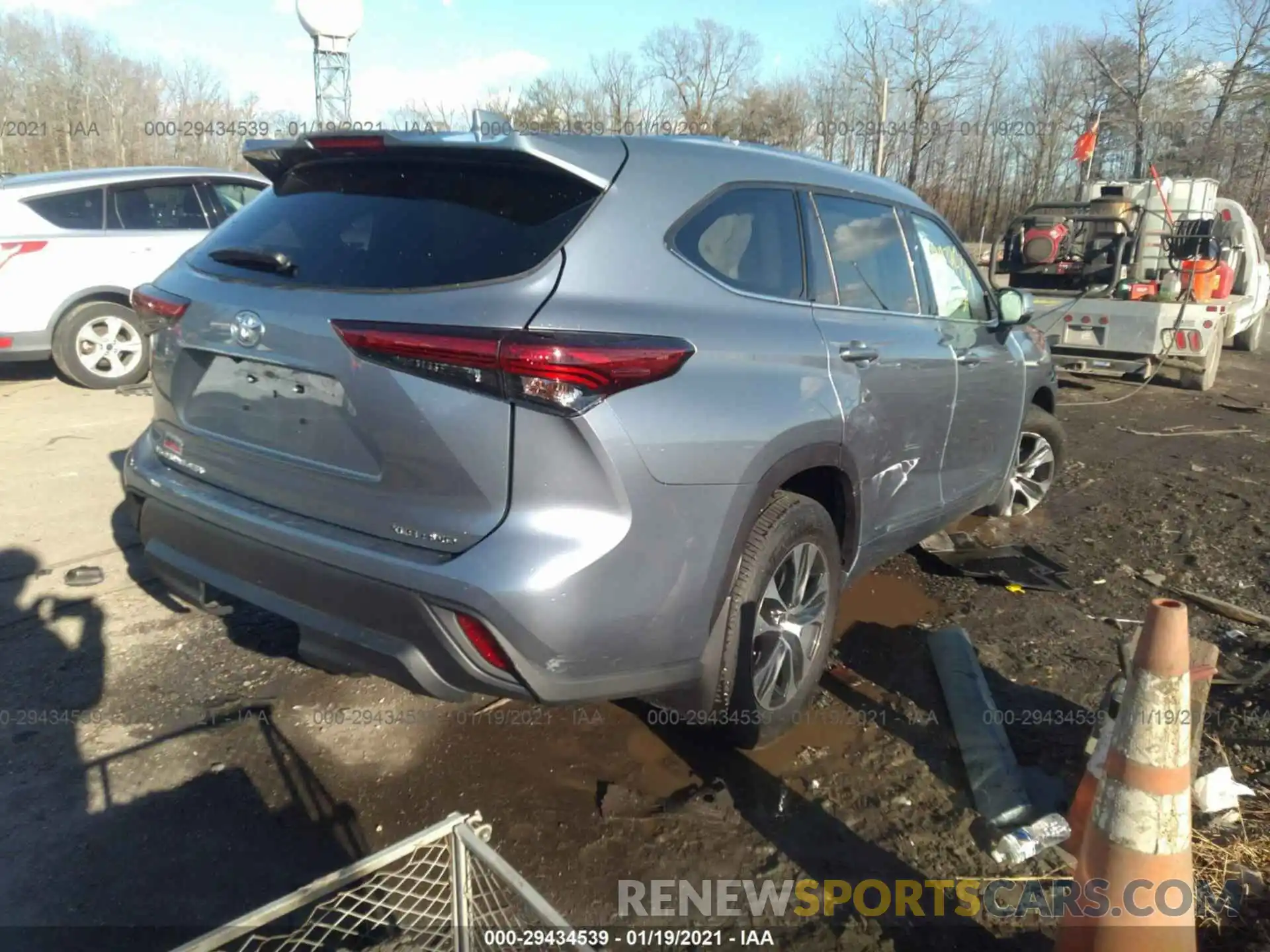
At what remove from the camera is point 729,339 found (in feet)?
8.66

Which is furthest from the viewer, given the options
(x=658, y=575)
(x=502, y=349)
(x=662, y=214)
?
(x=662, y=214)

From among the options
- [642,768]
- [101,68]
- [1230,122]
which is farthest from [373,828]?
[1230,122]

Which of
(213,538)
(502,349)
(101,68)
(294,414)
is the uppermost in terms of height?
(101,68)

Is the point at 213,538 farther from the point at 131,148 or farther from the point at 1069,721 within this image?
the point at 131,148

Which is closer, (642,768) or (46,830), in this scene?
(46,830)

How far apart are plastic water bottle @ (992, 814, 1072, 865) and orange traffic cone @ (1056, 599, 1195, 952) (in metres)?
0.30

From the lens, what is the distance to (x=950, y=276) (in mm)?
4297

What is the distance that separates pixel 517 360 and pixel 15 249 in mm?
7464

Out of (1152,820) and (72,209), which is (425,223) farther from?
(72,209)

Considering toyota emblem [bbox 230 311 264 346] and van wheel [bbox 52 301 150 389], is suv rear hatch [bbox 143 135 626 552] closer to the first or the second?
toyota emblem [bbox 230 311 264 346]

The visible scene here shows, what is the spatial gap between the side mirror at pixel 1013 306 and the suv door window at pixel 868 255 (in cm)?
93

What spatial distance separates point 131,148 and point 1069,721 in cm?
2892

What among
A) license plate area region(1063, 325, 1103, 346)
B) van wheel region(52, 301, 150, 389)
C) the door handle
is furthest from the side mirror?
van wheel region(52, 301, 150, 389)

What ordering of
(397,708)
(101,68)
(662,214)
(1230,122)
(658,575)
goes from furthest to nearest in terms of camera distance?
1. (1230,122)
2. (101,68)
3. (397,708)
4. (662,214)
5. (658,575)
